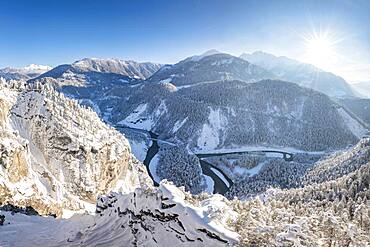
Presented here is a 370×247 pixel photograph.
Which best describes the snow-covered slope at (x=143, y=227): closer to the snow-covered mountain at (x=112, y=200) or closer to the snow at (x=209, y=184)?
the snow-covered mountain at (x=112, y=200)


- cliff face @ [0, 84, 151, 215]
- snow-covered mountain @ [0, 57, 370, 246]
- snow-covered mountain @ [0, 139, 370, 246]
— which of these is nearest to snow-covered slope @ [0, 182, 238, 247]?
snow-covered mountain @ [0, 139, 370, 246]

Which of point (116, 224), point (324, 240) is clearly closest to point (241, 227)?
point (324, 240)

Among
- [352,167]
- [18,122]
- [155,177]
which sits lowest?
[155,177]

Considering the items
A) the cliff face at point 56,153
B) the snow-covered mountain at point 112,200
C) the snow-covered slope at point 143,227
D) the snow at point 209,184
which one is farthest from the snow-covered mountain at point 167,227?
the snow at point 209,184

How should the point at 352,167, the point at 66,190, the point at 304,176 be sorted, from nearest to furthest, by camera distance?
the point at 66,190 → the point at 352,167 → the point at 304,176

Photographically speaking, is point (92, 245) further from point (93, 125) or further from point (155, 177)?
point (155, 177)

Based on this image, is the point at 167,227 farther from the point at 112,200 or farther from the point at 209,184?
the point at 209,184
